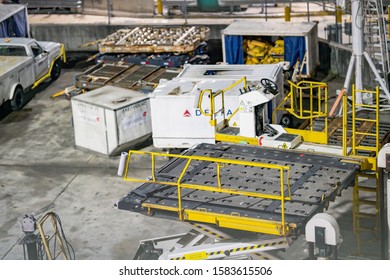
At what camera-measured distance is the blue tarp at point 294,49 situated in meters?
30.2

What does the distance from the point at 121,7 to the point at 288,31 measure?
9.81m

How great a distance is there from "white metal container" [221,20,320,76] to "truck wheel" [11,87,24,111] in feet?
22.3

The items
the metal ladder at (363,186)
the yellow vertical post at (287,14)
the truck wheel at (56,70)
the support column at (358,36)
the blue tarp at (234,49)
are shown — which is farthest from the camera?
the yellow vertical post at (287,14)

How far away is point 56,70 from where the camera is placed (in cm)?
3300

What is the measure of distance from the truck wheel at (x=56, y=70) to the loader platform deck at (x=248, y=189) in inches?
644

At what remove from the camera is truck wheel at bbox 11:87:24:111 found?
29.3 meters

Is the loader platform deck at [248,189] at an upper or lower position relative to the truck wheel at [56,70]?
upper

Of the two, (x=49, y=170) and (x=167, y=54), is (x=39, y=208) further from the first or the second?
(x=167, y=54)

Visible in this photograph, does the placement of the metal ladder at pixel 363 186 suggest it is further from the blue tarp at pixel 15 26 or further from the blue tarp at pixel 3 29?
the blue tarp at pixel 15 26

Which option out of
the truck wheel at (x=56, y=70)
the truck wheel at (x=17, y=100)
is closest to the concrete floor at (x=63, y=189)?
the truck wheel at (x=17, y=100)


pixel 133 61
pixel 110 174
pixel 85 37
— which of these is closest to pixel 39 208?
pixel 110 174

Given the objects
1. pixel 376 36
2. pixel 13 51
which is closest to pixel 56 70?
pixel 13 51

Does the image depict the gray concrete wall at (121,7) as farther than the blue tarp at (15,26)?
Yes

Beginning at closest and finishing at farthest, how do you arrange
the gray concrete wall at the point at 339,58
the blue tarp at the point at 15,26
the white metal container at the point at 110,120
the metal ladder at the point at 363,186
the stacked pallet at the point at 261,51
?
1. the metal ladder at the point at 363,186
2. the white metal container at the point at 110,120
3. the gray concrete wall at the point at 339,58
4. the stacked pallet at the point at 261,51
5. the blue tarp at the point at 15,26
